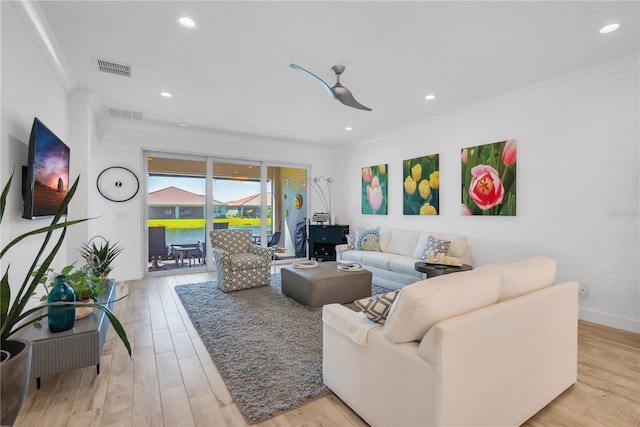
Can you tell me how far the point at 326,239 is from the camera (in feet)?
20.8

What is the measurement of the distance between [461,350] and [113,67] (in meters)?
3.92

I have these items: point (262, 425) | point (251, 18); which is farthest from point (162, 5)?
point (262, 425)

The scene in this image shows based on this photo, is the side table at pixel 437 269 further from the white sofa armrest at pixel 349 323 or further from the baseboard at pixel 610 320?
the white sofa armrest at pixel 349 323

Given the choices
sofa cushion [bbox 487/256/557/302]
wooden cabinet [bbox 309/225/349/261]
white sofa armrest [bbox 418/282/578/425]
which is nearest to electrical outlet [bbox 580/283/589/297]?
white sofa armrest [bbox 418/282/578/425]

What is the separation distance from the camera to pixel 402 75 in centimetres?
331

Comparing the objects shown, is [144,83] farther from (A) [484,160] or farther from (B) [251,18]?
(A) [484,160]

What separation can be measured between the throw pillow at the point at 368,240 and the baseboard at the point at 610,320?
2799 millimetres

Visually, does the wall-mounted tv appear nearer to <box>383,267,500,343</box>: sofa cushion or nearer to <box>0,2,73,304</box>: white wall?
<box>0,2,73,304</box>: white wall

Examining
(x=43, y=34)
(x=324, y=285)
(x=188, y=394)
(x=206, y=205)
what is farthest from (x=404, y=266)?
(x=43, y=34)

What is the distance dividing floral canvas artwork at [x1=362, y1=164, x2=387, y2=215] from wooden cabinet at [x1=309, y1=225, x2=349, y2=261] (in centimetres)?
67

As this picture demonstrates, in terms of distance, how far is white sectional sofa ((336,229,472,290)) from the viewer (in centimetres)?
424

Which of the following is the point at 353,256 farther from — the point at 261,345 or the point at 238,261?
the point at 261,345

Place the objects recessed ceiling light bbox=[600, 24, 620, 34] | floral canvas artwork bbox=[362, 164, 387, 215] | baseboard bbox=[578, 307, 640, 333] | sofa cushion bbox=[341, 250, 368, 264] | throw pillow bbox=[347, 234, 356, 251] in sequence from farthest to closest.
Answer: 1. floral canvas artwork bbox=[362, 164, 387, 215]
2. throw pillow bbox=[347, 234, 356, 251]
3. sofa cushion bbox=[341, 250, 368, 264]
4. baseboard bbox=[578, 307, 640, 333]
5. recessed ceiling light bbox=[600, 24, 620, 34]

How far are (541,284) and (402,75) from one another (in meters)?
2.44
